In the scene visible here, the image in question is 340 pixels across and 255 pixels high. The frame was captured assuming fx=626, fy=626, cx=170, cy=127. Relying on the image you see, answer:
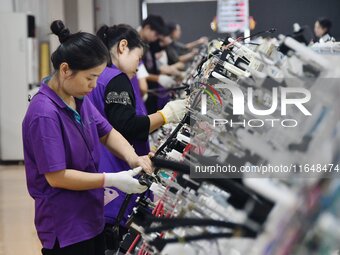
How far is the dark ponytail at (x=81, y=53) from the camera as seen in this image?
2.19m

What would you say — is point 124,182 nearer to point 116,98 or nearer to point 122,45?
point 116,98

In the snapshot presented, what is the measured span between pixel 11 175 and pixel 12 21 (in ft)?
5.73

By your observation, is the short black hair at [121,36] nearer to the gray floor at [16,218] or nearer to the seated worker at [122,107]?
the seated worker at [122,107]

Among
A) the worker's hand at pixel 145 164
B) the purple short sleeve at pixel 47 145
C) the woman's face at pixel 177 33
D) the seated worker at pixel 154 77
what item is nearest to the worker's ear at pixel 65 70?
the purple short sleeve at pixel 47 145

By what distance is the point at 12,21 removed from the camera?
23.3ft

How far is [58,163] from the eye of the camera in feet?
6.91

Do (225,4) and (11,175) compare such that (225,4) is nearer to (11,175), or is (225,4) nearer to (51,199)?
(11,175)

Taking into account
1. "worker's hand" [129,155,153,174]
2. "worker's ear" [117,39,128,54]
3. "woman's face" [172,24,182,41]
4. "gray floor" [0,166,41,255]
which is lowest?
"gray floor" [0,166,41,255]

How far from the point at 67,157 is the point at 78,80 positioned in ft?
0.90

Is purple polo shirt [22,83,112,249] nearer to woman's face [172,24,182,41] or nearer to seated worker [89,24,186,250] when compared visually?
seated worker [89,24,186,250]

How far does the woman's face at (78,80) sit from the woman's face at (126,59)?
65 centimetres

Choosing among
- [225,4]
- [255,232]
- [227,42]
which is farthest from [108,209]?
[225,4]

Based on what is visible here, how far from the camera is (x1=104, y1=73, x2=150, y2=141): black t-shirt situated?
2.72 metres

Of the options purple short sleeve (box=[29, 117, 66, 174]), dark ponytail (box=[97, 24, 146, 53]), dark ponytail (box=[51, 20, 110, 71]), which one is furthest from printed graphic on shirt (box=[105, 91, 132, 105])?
purple short sleeve (box=[29, 117, 66, 174])
